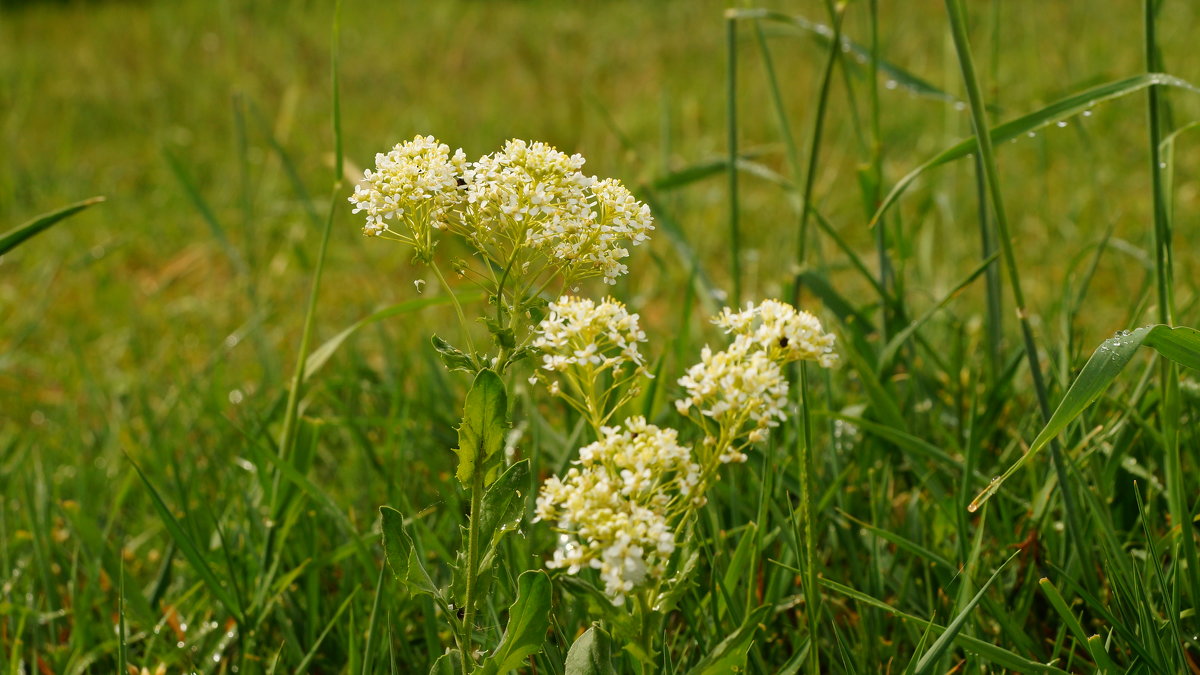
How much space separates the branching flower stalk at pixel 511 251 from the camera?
0.79 meters

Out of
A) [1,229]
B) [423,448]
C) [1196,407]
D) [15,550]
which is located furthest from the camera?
[1,229]

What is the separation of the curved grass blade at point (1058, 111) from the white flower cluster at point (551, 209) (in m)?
0.36

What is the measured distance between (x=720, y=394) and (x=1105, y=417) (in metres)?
1.01

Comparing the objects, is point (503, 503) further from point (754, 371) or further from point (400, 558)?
point (754, 371)

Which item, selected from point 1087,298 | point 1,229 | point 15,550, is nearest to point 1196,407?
point 1087,298

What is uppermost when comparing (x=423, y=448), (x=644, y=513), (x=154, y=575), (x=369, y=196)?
(x=369, y=196)

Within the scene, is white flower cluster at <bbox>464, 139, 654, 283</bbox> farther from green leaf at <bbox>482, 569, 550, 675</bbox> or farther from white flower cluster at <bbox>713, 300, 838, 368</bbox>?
green leaf at <bbox>482, 569, 550, 675</bbox>

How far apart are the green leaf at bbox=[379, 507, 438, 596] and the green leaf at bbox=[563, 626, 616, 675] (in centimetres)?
13

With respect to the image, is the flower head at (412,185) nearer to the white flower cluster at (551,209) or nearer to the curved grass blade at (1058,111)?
the white flower cluster at (551,209)

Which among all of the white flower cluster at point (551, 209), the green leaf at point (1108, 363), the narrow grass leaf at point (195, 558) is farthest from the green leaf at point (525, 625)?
the narrow grass leaf at point (195, 558)

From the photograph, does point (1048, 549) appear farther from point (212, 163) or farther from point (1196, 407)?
point (212, 163)

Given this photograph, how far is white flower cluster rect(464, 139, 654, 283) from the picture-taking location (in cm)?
80

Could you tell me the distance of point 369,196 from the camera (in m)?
0.84

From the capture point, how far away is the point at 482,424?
821 millimetres
